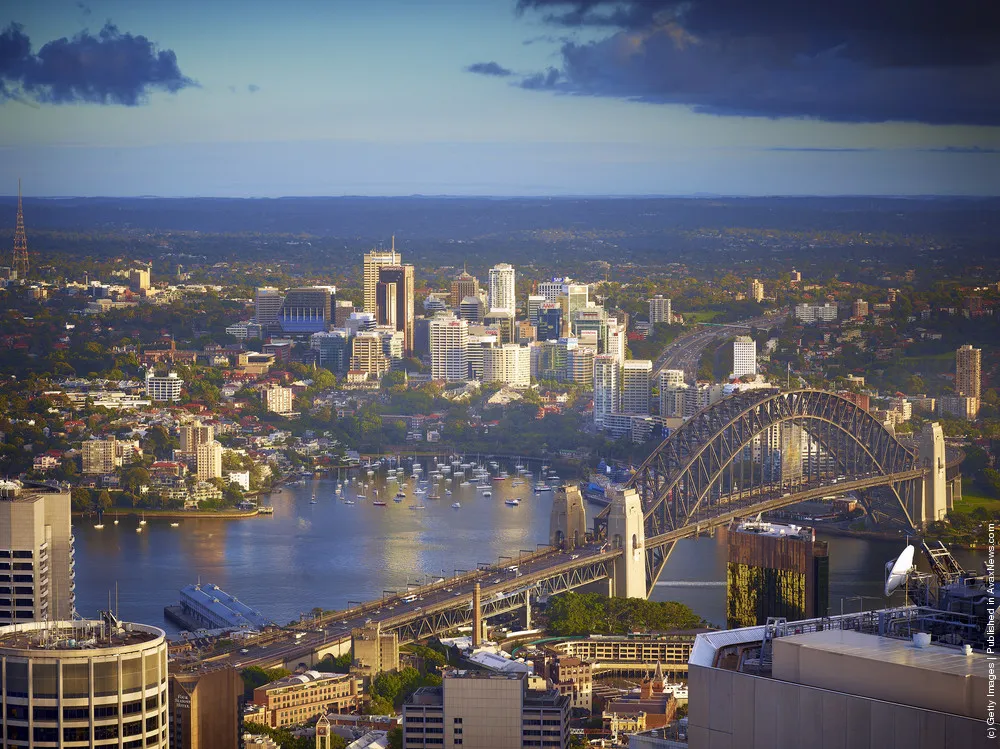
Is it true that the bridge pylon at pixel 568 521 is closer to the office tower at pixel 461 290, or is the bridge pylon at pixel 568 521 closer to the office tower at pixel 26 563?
the office tower at pixel 26 563

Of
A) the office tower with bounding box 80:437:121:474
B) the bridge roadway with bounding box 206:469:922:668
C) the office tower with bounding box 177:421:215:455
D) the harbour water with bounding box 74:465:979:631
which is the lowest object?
the harbour water with bounding box 74:465:979:631

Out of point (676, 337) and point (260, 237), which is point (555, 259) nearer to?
point (260, 237)

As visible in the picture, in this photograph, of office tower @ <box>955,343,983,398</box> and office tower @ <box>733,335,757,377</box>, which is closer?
office tower @ <box>955,343,983,398</box>

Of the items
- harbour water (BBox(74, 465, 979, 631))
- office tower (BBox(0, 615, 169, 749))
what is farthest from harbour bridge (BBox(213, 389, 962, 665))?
office tower (BBox(0, 615, 169, 749))

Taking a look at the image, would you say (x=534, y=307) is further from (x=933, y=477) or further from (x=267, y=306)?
(x=933, y=477)

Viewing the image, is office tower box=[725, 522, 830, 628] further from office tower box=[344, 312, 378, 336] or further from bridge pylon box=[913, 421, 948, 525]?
office tower box=[344, 312, 378, 336]

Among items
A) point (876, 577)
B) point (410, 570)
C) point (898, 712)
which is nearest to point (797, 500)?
Result: point (876, 577)
